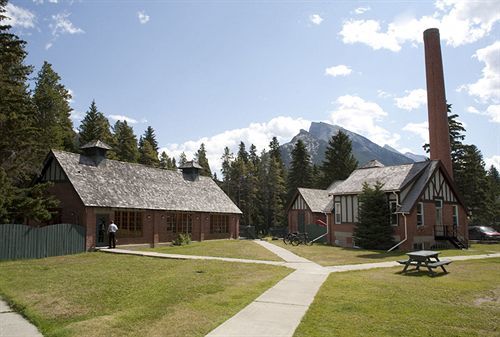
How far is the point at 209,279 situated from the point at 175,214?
65.2 feet

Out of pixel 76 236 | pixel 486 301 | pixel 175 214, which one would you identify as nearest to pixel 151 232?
pixel 175 214

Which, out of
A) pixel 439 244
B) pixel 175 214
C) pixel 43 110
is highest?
pixel 43 110

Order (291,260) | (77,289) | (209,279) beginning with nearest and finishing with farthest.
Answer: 1. (77,289)
2. (209,279)
3. (291,260)

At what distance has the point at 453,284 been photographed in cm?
1287

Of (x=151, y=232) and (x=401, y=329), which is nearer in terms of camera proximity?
(x=401, y=329)

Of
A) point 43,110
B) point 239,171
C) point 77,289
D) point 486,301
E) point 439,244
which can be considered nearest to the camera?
point 486,301

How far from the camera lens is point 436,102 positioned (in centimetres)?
3556

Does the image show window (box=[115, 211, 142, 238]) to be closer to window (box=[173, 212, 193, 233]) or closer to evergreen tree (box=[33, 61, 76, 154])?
window (box=[173, 212, 193, 233])

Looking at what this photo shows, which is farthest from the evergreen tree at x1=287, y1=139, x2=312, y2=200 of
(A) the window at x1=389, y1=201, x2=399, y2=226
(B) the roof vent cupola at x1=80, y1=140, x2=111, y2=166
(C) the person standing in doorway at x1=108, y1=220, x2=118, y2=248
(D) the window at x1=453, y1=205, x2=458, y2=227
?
(C) the person standing in doorway at x1=108, y1=220, x2=118, y2=248

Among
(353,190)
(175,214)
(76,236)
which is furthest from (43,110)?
(353,190)

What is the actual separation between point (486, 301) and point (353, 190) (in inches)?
850

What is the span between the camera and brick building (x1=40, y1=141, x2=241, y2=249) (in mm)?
26453

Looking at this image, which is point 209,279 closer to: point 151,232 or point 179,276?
point 179,276

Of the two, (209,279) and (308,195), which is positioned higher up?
(308,195)
